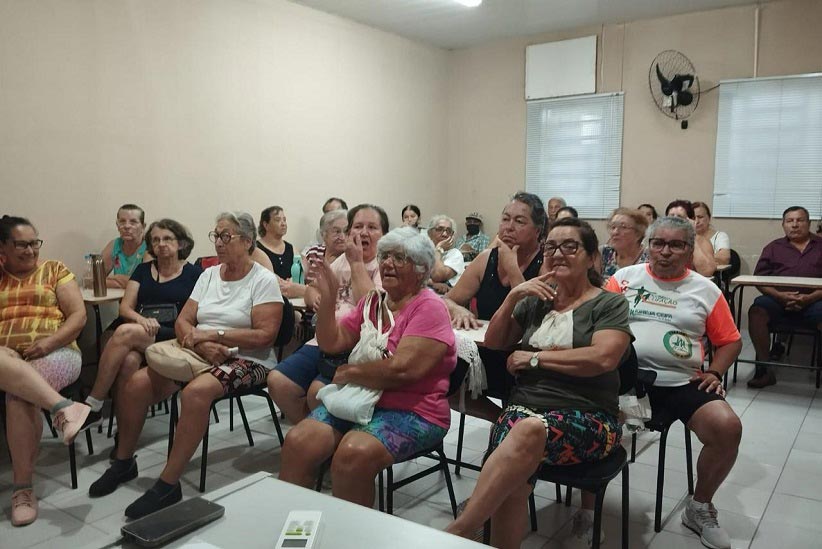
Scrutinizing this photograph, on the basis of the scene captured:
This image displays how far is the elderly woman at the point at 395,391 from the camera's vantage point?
203 cm

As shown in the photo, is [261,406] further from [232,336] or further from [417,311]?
[417,311]

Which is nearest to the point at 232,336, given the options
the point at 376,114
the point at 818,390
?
the point at 818,390

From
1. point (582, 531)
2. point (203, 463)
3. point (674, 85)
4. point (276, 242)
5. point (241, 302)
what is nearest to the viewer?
point (582, 531)

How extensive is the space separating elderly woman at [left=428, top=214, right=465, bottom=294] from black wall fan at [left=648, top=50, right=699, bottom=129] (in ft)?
9.84

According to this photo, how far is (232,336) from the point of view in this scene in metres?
2.87

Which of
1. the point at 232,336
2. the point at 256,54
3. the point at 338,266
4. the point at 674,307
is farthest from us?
the point at 256,54

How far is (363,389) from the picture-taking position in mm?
2170

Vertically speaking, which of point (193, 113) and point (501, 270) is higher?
point (193, 113)

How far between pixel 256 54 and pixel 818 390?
16.8 feet

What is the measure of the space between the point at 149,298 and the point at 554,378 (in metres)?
2.41

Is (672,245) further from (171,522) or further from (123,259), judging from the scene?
(123,259)

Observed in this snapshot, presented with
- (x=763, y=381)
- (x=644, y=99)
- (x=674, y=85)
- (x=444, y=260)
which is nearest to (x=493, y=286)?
(x=444, y=260)

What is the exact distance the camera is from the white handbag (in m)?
2.12

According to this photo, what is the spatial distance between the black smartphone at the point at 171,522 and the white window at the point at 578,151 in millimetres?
6351
